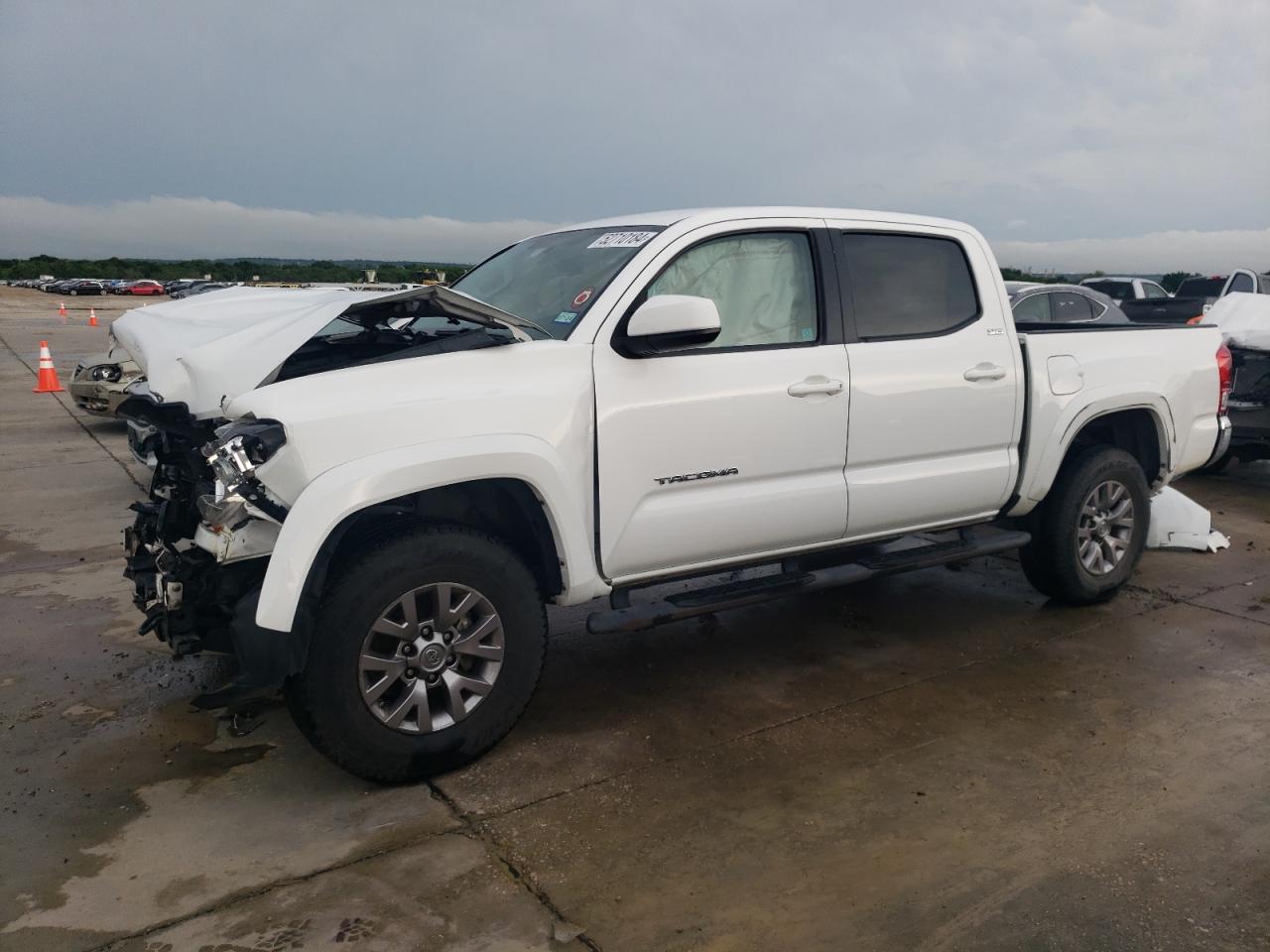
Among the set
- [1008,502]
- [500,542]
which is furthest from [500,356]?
[1008,502]

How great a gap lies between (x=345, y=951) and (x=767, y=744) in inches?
69.4

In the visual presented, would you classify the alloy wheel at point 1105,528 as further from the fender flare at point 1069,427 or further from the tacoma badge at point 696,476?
the tacoma badge at point 696,476

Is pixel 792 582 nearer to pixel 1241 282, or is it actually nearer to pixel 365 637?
pixel 365 637

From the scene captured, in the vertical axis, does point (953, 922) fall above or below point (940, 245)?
below

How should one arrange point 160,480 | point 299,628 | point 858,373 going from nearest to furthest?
point 299,628 < point 160,480 < point 858,373

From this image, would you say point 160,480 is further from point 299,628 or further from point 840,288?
point 840,288

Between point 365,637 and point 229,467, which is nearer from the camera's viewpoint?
point 229,467

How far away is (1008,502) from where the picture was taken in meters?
4.95

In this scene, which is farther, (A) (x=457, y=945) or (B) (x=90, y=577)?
(B) (x=90, y=577)

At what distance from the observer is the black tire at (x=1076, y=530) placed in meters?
5.14

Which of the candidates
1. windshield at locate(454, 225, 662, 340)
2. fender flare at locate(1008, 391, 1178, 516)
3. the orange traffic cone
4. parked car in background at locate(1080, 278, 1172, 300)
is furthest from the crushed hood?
parked car in background at locate(1080, 278, 1172, 300)

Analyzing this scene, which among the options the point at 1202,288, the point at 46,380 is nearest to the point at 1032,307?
the point at 1202,288

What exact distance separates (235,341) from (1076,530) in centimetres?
406

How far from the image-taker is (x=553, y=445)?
3.53 m
